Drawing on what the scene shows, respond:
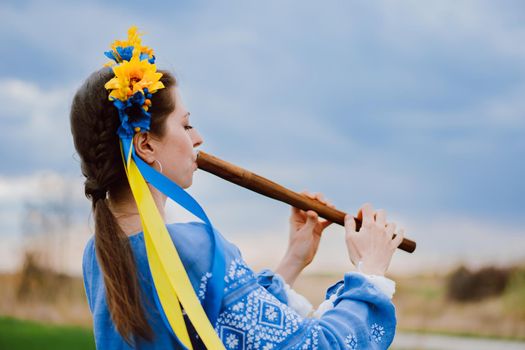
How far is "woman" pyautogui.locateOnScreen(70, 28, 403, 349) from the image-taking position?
206 centimetres

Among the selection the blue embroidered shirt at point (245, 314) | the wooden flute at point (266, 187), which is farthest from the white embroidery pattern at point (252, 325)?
the wooden flute at point (266, 187)

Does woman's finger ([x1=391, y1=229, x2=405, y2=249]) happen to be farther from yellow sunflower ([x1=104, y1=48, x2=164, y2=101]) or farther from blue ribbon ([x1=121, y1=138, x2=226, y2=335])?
yellow sunflower ([x1=104, y1=48, x2=164, y2=101])


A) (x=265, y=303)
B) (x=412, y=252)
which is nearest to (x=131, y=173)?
(x=265, y=303)

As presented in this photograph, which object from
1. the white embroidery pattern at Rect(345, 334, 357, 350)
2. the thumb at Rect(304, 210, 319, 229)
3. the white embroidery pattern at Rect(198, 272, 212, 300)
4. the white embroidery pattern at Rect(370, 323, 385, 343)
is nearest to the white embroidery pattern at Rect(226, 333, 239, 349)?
the white embroidery pattern at Rect(198, 272, 212, 300)

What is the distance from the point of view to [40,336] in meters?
9.30

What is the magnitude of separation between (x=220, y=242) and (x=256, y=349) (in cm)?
34

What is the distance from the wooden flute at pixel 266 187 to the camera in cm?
241

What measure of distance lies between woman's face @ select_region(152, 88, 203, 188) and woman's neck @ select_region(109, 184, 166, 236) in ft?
0.27

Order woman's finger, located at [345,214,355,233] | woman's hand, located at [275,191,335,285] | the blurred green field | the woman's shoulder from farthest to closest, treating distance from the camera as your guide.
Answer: the blurred green field, woman's hand, located at [275,191,335,285], woman's finger, located at [345,214,355,233], the woman's shoulder

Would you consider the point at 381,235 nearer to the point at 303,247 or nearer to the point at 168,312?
the point at 303,247

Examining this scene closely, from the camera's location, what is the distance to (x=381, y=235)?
2439mm

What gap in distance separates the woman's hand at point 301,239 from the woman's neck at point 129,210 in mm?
749

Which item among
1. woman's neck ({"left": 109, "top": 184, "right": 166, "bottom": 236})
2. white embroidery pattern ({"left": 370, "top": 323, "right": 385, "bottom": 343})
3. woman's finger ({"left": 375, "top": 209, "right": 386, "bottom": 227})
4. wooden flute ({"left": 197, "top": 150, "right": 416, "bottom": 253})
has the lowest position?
white embroidery pattern ({"left": 370, "top": 323, "right": 385, "bottom": 343})

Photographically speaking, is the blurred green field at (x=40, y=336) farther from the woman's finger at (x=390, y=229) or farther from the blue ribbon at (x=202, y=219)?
the blue ribbon at (x=202, y=219)
